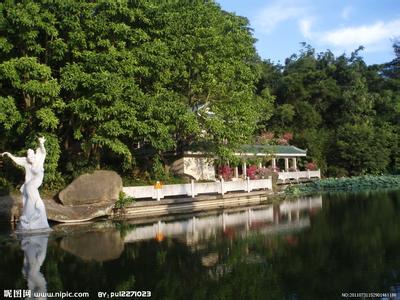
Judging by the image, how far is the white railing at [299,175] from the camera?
38953 millimetres

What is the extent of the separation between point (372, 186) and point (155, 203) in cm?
2372

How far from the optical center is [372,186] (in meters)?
40.0

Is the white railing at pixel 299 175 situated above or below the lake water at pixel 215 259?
above

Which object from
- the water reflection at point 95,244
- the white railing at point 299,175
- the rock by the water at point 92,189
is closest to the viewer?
the water reflection at point 95,244

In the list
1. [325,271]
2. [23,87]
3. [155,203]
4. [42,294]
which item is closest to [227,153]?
[155,203]

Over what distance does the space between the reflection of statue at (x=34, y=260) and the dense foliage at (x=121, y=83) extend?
6.15 m

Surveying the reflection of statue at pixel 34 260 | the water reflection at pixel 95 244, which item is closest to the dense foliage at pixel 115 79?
the water reflection at pixel 95 244

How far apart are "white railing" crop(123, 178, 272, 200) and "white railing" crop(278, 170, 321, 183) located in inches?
298
